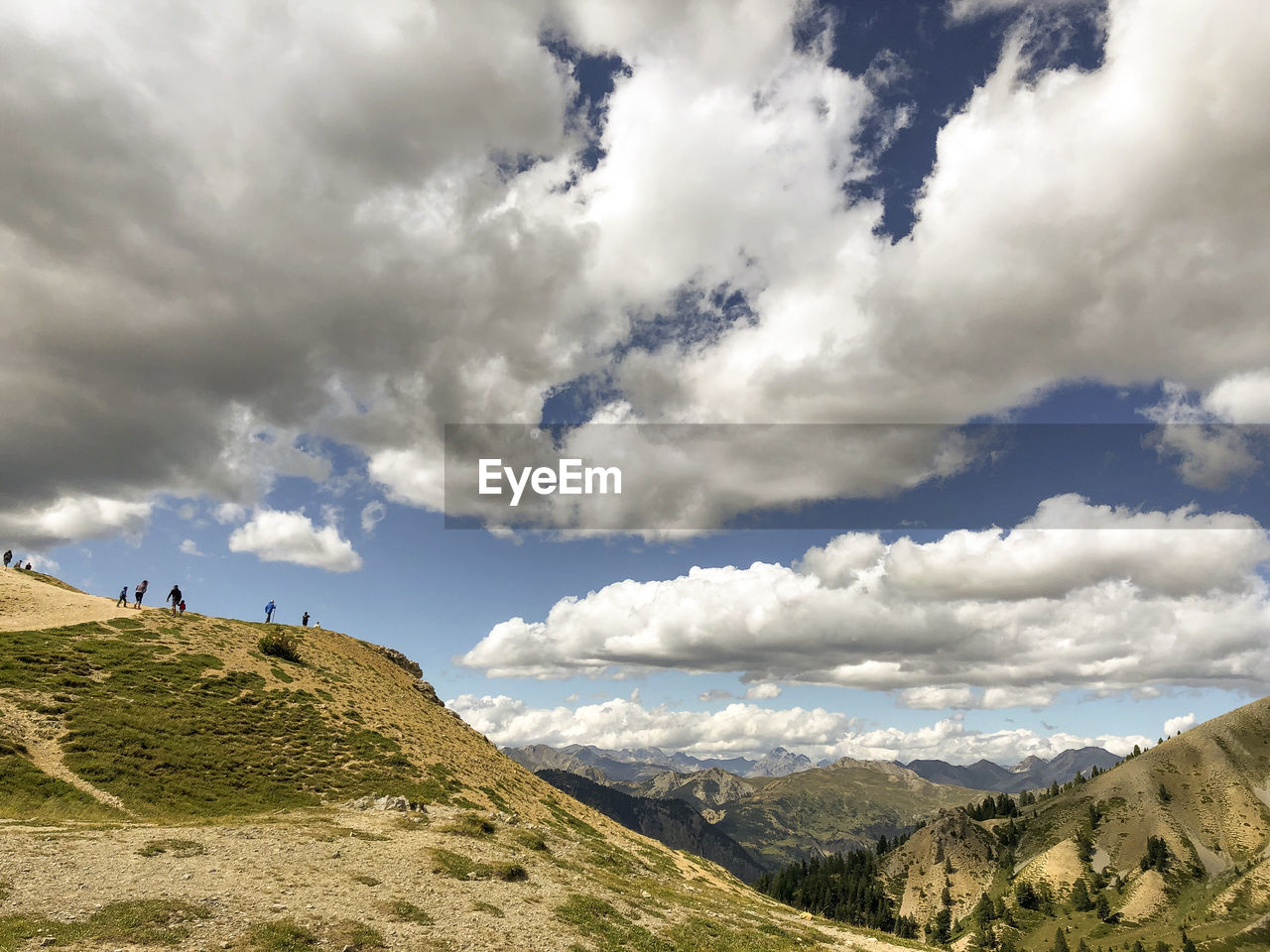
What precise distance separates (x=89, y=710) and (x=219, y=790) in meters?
14.0

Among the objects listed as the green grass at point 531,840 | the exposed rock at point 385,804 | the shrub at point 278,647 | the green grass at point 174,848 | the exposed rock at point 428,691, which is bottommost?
the green grass at point 531,840

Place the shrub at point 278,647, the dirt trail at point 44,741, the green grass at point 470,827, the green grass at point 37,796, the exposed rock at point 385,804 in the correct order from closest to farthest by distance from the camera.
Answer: the green grass at point 37,796 < the dirt trail at point 44,741 < the green grass at point 470,827 < the exposed rock at point 385,804 < the shrub at point 278,647

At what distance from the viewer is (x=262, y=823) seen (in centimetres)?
3778

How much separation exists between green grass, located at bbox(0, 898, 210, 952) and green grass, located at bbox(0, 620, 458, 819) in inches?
844

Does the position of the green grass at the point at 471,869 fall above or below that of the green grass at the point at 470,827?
below

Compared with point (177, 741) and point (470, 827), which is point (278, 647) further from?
point (470, 827)

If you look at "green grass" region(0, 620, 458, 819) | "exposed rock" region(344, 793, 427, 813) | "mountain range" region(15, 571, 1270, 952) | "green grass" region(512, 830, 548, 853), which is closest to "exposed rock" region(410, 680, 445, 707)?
"mountain range" region(15, 571, 1270, 952)

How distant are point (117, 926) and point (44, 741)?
109 ft

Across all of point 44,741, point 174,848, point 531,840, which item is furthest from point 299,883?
point 44,741

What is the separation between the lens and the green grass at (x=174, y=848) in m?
29.1

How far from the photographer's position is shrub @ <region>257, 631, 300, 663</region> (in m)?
74.4

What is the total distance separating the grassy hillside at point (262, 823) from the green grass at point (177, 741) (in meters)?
0.19

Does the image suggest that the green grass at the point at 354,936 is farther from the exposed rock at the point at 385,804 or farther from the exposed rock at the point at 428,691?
the exposed rock at the point at 428,691

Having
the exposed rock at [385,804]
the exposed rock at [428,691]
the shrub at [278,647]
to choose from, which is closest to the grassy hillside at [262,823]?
the exposed rock at [385,804]
